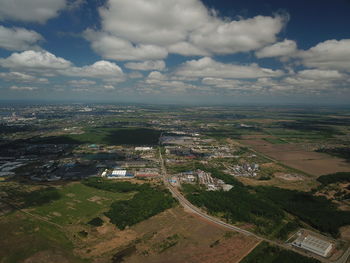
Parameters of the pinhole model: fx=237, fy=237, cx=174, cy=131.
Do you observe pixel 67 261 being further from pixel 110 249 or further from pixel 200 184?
pixel 200 184

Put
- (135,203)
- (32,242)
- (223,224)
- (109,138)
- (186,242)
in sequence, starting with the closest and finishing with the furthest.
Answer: (32,242) < (186,242) < (223,224) < (135,203) < (109,138)

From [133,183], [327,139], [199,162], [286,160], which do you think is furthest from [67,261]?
[327,139]

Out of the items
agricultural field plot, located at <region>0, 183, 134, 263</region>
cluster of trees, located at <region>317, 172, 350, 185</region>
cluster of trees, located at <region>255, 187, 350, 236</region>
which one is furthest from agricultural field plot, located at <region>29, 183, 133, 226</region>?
cluster of trees, located at <region>317, 172, 350, 185</region>

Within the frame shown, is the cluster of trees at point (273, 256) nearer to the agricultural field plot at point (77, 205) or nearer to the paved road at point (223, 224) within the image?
the paved road at point (223, 224)

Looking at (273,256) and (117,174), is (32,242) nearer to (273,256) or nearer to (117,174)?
(117,174)

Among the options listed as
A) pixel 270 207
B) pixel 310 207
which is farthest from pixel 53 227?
pixel 310 207

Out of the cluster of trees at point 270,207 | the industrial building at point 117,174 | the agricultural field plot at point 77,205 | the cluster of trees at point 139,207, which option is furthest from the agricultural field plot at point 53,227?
the cluster of trees at point 270,207
